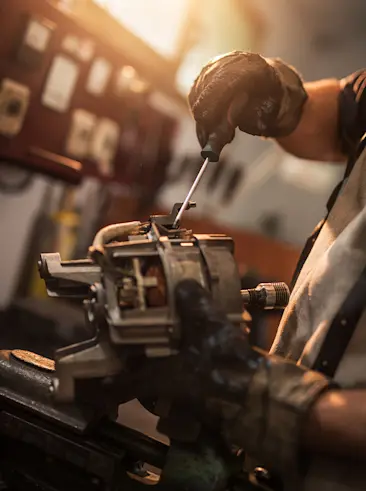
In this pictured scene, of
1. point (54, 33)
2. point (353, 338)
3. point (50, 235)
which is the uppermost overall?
point (54, 33)

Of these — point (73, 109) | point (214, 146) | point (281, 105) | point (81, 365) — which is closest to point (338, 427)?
point (81, 365)

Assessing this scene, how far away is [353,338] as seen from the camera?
0.60 meters

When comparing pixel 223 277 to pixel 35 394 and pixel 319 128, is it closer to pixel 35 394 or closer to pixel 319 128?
pixel 35 394

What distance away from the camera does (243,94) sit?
778mm

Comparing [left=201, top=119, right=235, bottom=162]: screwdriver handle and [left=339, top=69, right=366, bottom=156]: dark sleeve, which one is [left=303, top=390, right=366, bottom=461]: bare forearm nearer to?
[left=201, top=119, right=235, bottom=162]: screwdriver handle

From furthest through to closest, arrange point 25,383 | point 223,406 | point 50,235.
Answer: point 50,235
point 25,383
point 223,406

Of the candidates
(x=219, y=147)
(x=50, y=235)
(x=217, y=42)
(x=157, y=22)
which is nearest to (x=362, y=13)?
(x=217, y=42)

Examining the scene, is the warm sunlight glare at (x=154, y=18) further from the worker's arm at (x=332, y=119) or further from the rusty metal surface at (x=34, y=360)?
the rusty metal surface at (x=34, y=360)

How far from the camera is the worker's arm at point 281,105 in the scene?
2.45 feet

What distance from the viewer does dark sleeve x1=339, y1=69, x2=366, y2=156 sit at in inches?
37.2

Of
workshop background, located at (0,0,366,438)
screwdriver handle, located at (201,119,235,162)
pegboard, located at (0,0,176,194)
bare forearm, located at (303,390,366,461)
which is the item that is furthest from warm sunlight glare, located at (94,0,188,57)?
bare forearm, located at (303,390,366,461)

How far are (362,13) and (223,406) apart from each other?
8.97ft

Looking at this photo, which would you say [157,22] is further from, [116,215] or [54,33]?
[116,215]

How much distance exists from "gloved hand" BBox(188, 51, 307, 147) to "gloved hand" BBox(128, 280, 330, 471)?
1.02 ft
